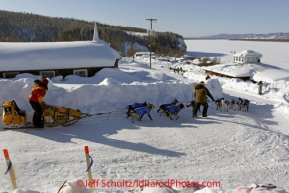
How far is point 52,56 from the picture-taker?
49.1ft

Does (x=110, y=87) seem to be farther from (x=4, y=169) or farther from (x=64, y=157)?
(x=4, y=169)

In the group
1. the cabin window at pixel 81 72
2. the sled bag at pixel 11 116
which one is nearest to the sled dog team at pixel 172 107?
the sled bag at pixel 11 116

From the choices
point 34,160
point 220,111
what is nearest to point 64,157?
point 34,160

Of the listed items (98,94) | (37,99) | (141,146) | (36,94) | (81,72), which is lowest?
(141,146)

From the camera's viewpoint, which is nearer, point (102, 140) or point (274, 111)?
point (102, 140)

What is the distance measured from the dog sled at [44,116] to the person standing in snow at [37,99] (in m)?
0.19

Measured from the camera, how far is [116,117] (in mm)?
9250

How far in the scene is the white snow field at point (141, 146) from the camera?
525 centimetres

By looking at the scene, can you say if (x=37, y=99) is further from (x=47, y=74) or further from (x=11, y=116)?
(x=47, y=74)

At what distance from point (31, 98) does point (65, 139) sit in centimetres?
174

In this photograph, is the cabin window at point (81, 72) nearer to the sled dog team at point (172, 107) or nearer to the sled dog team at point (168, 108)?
the sled dog team at point (168, 108)

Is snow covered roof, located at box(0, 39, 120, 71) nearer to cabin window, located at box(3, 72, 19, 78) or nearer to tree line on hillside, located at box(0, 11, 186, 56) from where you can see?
cabin window, located at box(3, 72, 19, 78)

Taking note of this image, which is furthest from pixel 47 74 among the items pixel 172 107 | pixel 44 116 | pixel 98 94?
pixel 172 107

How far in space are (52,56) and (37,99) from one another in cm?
839
